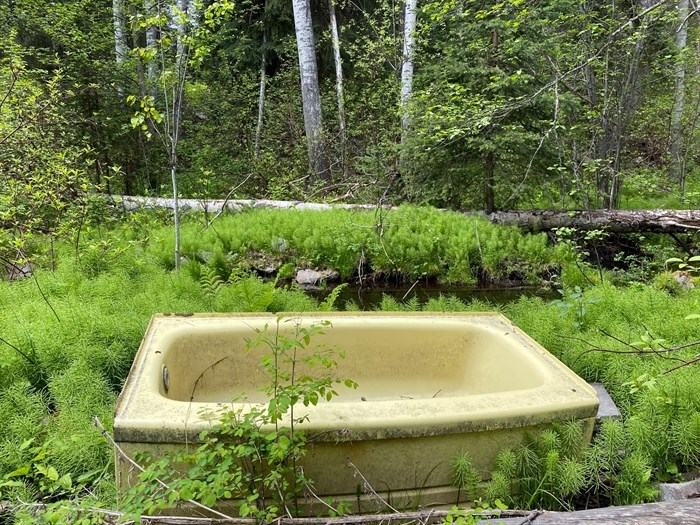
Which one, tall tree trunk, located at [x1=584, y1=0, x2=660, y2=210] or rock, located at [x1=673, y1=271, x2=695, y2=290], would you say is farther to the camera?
tall tree trunk, located at [x1=584, y1=0, x2=660, y2=210]

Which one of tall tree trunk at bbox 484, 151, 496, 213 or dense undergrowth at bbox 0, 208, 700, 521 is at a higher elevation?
tall tree trunk at bbox 484, 151, 496, 213

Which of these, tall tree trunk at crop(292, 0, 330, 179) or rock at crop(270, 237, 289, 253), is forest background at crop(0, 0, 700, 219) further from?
rock at crop(270, 237, 289, 253)

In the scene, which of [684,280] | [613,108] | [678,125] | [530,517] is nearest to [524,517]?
[530,517]

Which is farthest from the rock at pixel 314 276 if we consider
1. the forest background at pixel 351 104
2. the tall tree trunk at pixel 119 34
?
the tall tree trunk at pixel 119 34

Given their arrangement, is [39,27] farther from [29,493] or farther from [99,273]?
[29,493]

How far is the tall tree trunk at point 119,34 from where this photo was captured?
383 inches

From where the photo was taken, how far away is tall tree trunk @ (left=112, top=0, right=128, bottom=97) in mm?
9727

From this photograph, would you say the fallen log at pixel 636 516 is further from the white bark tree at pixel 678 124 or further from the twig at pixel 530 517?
the white bark tree at pixel 678 124

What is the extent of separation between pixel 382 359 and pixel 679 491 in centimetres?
177

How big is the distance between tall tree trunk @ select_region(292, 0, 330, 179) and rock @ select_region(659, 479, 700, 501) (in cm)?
870

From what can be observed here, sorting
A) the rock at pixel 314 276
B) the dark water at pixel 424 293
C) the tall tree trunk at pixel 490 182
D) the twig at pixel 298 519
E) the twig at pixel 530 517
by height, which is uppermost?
the tall tree trunk at pixel 490 182

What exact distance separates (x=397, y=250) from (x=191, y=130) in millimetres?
7755

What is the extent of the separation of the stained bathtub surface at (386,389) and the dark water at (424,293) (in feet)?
8.93

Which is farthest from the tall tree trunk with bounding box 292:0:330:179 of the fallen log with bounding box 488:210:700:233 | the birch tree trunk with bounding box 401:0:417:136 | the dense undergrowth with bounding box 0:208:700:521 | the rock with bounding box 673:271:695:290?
the rock with bounding box 673:271:695:290
